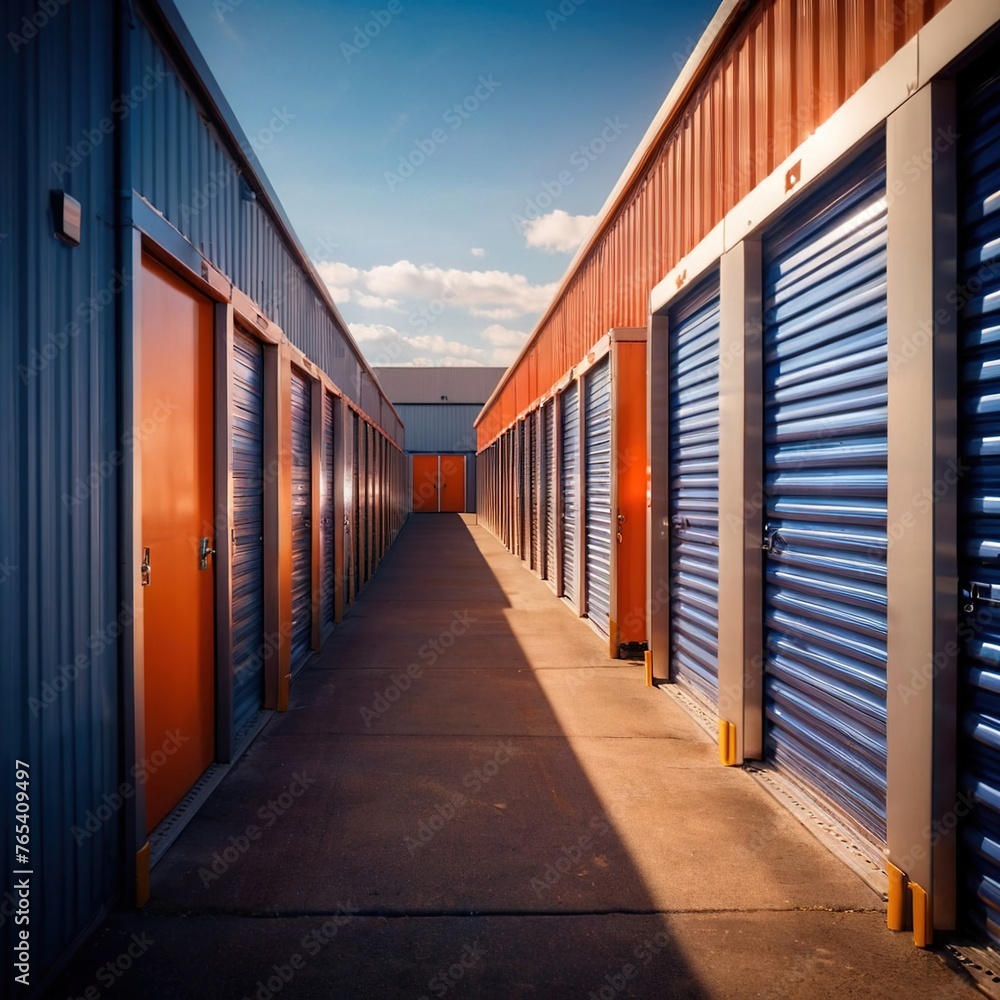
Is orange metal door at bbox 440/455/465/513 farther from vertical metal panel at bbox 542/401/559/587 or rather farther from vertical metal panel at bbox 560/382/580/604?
vertical metal panel at bbox 560/382/580/604

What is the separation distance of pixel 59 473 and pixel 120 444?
42 cm

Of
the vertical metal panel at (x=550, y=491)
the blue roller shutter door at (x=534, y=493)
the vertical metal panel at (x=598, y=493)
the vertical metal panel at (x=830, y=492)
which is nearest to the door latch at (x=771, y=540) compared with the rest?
the vertical metal panel at (x=830, y=492)

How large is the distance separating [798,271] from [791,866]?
2786mm

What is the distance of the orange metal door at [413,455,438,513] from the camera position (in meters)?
34.6

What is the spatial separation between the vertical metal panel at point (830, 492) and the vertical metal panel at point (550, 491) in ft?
20.8

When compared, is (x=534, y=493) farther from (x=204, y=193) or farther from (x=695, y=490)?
(x=204, y=193)

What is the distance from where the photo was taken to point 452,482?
3462 cm

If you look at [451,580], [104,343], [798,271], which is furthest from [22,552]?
[451,580]

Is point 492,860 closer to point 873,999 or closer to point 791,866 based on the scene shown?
point 791,866

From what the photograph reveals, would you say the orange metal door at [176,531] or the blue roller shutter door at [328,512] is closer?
the orange metal door at [176,531]

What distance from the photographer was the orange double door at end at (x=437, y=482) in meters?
34.6

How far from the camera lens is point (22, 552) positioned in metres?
2.11

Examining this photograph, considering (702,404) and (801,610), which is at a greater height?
(702,404)

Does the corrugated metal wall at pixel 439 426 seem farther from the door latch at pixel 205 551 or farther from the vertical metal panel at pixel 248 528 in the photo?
the door latch at pixel 205 551
